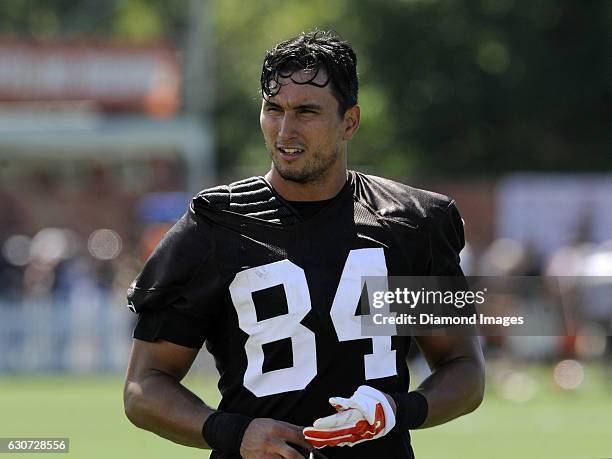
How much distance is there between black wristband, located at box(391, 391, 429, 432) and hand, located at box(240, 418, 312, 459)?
0.90ft

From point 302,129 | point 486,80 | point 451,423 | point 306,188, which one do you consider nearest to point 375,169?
point 486,80

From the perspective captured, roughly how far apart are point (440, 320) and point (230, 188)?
2.58 ft

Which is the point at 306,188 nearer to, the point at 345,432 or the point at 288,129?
the point at 288,129

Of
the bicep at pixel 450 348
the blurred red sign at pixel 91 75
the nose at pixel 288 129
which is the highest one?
the blurred red sign at pixel 91 75

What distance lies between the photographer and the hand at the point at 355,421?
3.67 metres

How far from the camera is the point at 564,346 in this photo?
18219 millimetres

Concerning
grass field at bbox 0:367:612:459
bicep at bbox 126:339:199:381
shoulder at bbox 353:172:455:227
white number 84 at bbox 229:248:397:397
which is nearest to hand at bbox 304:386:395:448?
white number 84 at bbox 229:248:397:397

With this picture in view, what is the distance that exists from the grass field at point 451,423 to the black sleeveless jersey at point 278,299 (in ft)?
17.0

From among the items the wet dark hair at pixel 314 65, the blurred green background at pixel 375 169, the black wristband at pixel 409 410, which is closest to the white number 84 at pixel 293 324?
the black wristband at pixel 409 410

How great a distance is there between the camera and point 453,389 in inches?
163

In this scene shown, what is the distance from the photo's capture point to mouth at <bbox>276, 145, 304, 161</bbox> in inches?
159

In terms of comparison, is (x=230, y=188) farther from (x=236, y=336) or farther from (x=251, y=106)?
(x=251, y=106)

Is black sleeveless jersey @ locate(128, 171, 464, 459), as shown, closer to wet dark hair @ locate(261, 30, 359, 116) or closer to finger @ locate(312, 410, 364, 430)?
finger @ locate(312, 410, 364, 430)

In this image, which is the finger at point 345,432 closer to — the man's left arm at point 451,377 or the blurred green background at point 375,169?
the man's left arm at point 451,377
